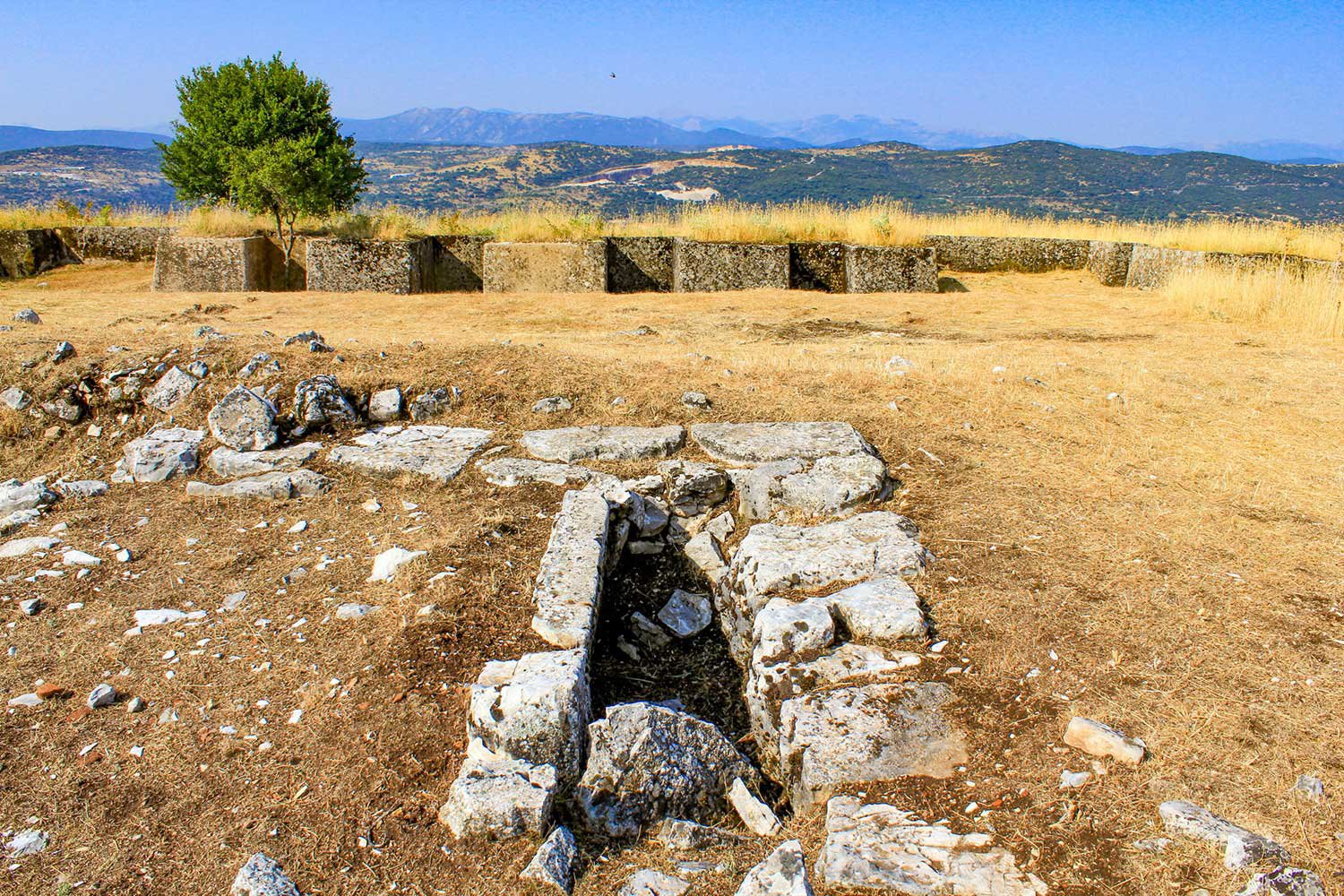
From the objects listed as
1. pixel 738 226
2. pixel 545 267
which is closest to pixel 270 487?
pixel 545 267

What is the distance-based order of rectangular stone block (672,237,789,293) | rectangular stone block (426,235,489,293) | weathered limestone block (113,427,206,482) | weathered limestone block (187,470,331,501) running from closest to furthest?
weathered limestone block (187,470,331,501) < weathered limestone block (113,427,206,482) < rectangular stone block (672,237,789,293) < rectangular stone block (426,235,489,293)

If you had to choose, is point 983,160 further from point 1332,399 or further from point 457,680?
point 457,680

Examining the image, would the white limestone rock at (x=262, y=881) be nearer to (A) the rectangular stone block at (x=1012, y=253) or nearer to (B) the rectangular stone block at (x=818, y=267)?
(B) the rectangular stone block at (x=818, y=267)

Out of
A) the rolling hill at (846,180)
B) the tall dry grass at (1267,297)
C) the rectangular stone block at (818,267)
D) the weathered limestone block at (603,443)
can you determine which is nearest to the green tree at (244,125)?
the rectangular stone block at (818,267)

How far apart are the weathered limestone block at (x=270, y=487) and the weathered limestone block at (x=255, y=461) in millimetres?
124

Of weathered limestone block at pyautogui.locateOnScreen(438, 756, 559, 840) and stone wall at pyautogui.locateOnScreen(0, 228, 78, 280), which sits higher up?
stone wall at pyautogui.locateOnScreen(0, 228, 78, 280)

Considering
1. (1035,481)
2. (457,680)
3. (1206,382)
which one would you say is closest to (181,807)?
(457,680)

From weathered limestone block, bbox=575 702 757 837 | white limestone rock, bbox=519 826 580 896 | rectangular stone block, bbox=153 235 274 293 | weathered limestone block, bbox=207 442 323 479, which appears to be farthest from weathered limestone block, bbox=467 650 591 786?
rectangular stone block, bbox=153 235 274 293

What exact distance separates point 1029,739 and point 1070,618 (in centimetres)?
74

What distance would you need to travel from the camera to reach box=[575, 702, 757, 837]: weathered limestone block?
8.55ft

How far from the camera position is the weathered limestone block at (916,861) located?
2148mm

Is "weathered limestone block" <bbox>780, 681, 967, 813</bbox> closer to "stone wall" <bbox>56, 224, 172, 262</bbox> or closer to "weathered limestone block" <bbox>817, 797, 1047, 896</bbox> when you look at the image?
"weathered limestone block" <bbox>817, 797, 1047, 896</bbox>

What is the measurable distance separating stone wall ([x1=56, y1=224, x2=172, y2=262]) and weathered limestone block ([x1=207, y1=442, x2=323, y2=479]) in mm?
9003

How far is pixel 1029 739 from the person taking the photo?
2.67 metres
